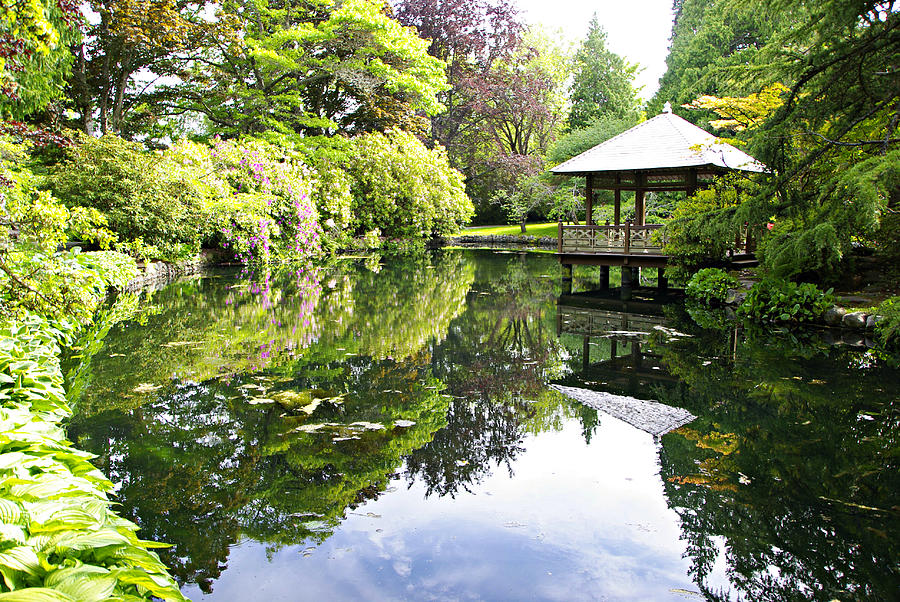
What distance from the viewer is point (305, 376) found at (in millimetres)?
6781

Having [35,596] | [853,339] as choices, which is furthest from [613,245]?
[35,596]

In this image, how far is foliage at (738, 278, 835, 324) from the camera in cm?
1003

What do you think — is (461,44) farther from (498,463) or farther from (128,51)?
(498,463)

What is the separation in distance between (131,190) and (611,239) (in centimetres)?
1127

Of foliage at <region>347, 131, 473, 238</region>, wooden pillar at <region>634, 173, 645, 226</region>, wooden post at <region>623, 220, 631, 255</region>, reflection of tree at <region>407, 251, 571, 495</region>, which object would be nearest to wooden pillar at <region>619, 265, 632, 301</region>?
wooden post at <region>623, 220, 631, 255</region>

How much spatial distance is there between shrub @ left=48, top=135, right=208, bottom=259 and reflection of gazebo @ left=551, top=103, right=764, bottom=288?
9550mm

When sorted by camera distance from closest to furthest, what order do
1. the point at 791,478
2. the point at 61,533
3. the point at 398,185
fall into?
the point at 61,533, the point at 791,478, the point at 398,185

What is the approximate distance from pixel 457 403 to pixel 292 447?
5.77ft

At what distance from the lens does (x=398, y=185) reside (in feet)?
91.5

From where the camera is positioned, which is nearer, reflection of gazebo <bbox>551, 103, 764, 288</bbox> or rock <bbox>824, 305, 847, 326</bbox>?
rock <bbox>824, 305, 847, 326</bbox>

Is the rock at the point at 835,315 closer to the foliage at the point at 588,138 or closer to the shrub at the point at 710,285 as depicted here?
the shrub at the point at 710,285

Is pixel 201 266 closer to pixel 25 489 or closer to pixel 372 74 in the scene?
pixel 372 74

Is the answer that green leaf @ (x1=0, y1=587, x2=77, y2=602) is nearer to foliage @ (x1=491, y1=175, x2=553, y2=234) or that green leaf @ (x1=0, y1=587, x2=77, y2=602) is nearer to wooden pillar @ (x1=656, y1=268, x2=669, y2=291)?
wooden pillar @ (x1=656, y1=268, x2=669, y2=291)

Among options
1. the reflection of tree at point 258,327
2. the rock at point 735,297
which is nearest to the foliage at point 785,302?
the rock at point 735,297
